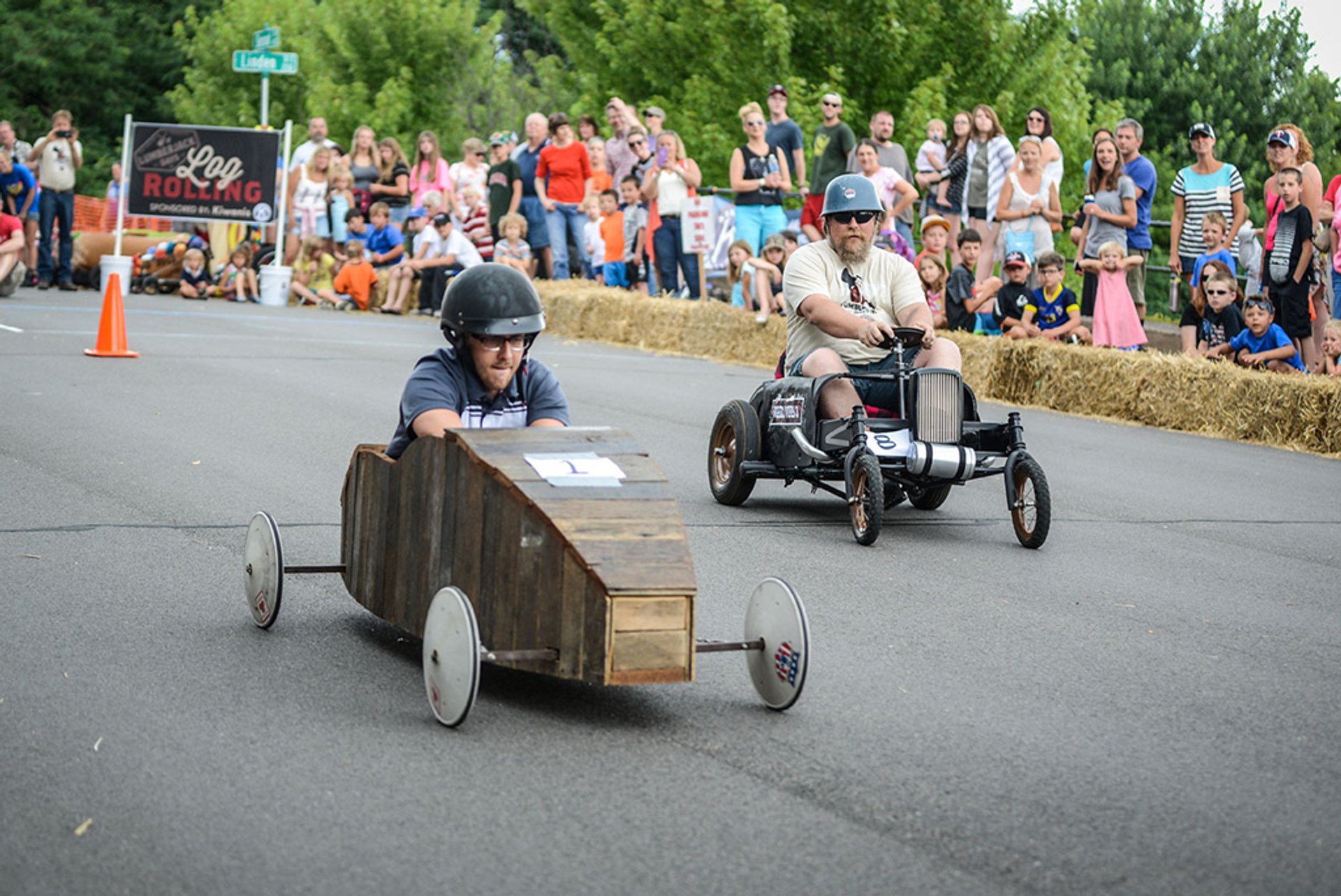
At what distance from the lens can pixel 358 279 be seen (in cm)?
2536

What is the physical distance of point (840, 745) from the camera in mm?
4840

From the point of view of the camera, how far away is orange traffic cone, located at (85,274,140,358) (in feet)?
50.9

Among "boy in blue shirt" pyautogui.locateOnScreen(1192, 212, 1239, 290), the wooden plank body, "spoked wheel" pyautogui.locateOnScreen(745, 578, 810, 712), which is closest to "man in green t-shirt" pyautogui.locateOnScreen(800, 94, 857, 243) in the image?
"boy in blue shirt" pyautogui.locateOnScreen(1192, 212, 1239, 290)

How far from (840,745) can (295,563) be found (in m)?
3.17

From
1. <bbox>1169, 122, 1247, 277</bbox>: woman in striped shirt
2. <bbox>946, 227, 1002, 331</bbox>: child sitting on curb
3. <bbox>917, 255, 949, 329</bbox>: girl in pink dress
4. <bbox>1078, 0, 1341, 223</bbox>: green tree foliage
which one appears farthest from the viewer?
<bbox>1078, 0, 1341, 223</bbox>: green tree foliage

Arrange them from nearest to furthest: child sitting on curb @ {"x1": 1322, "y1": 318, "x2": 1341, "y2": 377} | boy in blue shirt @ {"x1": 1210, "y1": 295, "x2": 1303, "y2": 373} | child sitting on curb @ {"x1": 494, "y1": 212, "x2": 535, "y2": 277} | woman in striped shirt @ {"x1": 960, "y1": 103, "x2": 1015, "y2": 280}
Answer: child sitting on curb @ {"x1": 1322, "y1": 318, "x2": 1341, "y2": 377} < boy in blue shirt @ {"x1": 1210, "y1": 295, "x2": 1303, "y2": 373} < woman in striped shirt @ {"x1": 960, "y1": 103, "x2": 1015, "y2": 280} < child sitting on curb @ {"x1": 494, "y1": 212, "x2": 535, "y2": 277}

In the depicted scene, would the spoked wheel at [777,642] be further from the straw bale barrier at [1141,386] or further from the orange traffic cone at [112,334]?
the orange traffic cone at [112,334]

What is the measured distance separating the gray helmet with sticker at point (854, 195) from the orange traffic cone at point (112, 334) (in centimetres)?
823

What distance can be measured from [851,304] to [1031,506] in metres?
1.69

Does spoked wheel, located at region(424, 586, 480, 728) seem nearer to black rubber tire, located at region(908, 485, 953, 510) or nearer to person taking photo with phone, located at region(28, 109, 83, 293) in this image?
black rubber tire, located at region(908, 485, 953, 510)

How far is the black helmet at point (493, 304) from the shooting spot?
578 centimetres

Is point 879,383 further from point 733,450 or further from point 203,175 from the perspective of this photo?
point 203,175

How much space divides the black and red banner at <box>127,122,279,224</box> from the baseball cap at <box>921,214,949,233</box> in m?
11.8

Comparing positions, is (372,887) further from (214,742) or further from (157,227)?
(157,227)
